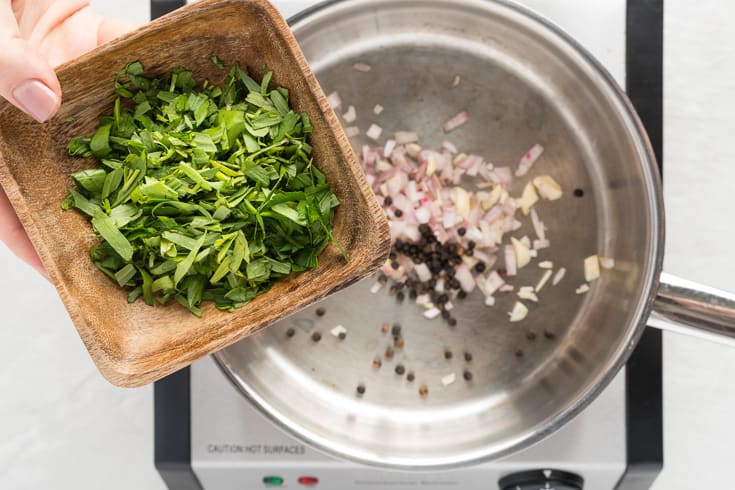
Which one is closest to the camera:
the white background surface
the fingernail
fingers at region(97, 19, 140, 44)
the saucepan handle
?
the fingernail

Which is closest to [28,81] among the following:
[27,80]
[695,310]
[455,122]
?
[27,80]

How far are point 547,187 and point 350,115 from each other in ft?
1.18

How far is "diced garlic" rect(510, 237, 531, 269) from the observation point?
3.86 feet

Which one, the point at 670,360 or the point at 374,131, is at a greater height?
the point at 374,131

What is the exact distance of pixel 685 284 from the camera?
3.12 ft

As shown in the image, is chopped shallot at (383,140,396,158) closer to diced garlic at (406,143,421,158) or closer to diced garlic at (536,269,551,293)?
diced garlic at (406,143,421,158)

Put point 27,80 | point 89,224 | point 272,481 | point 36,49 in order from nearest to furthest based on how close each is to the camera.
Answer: point 27,80 < point 89,224 < point 36,49 < point 272,481

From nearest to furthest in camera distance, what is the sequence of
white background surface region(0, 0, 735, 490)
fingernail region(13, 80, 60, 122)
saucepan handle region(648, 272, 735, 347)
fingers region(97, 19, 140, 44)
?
fingernail region(13, 80, 60, 122) → saucepan handle region(648, 272, 735, 347) → fingers region(97, 19, 140, 44) → white background surface region(0, 0, 735, 490)

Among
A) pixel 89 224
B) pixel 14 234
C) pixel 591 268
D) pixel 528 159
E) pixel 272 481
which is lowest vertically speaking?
pixel 272 481

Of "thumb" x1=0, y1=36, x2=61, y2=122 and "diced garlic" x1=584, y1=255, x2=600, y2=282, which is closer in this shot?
"thumb" x1=0, y1=36, x2=61, y2=122

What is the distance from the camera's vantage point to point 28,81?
77 cm

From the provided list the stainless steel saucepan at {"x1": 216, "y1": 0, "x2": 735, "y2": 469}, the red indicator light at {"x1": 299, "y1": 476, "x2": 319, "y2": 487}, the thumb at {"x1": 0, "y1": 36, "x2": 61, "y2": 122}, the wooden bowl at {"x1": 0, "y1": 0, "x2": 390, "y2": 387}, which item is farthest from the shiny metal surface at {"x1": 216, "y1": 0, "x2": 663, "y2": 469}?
the thumb at {"x1": 0, "y1": 36, "x2": 61, "y2": 122}

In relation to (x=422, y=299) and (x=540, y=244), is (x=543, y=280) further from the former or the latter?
(x=422, y=299)

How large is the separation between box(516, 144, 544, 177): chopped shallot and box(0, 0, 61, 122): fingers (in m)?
0.73
